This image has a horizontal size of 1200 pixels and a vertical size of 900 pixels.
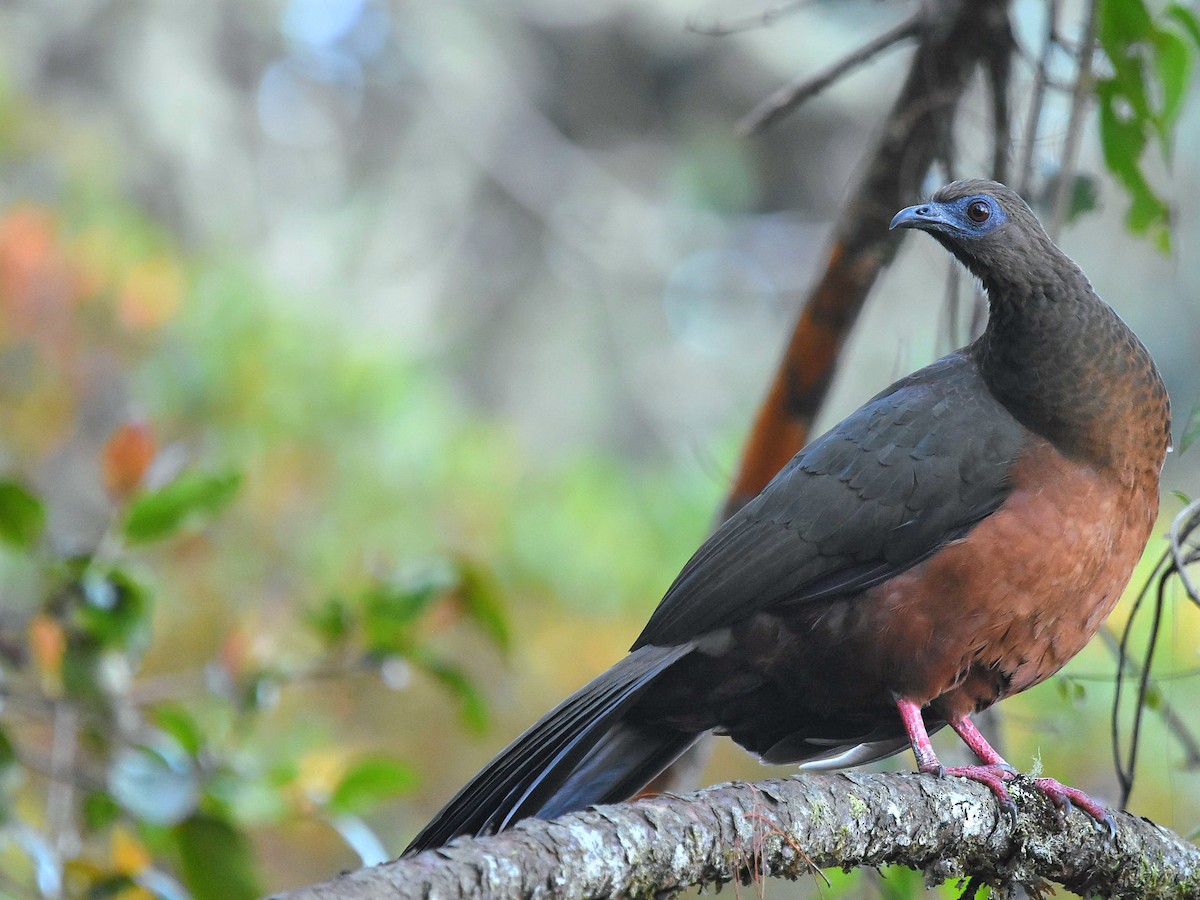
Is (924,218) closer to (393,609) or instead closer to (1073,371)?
(1073,371)

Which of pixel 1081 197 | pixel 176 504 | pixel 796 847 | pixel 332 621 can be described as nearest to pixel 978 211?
pixel 1081 197

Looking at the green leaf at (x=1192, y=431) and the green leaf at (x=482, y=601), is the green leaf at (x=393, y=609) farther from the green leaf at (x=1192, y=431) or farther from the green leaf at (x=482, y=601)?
the green leaf at (x=1192, y=431)

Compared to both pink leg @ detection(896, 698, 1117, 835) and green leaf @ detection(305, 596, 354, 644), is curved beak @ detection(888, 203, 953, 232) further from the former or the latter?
green leaf @ detection(305, 596, 354, 644)

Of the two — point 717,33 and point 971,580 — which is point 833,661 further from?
point 717,33

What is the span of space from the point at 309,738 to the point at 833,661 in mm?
2654

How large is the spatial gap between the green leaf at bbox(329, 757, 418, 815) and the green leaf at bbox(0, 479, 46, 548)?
3.07 ft

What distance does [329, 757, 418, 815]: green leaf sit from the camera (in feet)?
10.0

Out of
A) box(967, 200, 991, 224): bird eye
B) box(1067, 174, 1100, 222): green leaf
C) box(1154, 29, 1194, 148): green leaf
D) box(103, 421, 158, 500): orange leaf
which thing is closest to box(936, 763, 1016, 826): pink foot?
box(967, 200, 991, 224): bird eye

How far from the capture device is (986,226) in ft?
9.87

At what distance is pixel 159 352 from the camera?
18.0 feet

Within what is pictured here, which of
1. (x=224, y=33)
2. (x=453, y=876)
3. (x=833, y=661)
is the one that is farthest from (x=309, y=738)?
(x=224, y=33)

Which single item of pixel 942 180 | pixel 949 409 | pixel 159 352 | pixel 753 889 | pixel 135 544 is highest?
pixel 159 352

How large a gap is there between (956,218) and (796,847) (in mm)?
1659

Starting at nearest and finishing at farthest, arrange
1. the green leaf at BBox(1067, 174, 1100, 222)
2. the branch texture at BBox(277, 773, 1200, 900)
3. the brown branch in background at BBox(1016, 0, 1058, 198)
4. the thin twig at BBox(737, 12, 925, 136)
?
1. the branch texture at BBox(277, 773, 1200, 900)
2. the brown branch in background at BBox(1016, 0, 1058, 198)
3. the thin twig at BBox(737, 12, 925, 136)
4. the green leaf at BBox(1067, 174, 1100, 222)
